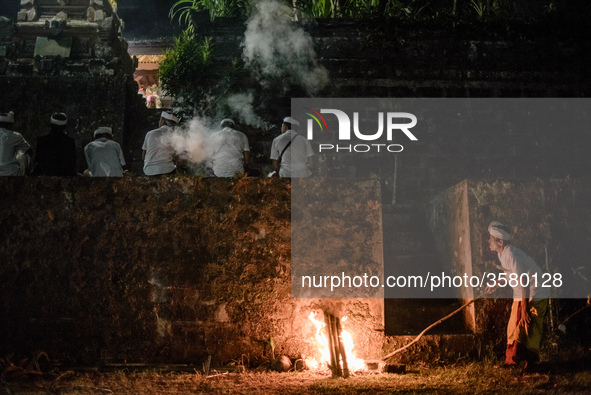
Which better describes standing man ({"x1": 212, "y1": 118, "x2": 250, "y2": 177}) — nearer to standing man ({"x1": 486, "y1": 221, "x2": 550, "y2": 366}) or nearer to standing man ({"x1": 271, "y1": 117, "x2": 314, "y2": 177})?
standing man ({"x1": 271, "y1": 117, "x2": 314, "y2": 177})

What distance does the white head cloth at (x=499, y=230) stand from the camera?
5.04 metres

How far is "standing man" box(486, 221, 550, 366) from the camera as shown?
15.8ft

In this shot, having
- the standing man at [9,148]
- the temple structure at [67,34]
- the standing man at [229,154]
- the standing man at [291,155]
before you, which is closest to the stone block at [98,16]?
the temple structure at [67,34]

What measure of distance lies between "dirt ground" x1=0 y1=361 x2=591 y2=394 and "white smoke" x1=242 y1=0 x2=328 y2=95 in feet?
19.5

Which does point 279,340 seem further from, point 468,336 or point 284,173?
point 284,173

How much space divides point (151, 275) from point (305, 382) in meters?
2.00

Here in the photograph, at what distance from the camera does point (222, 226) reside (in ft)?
16.4

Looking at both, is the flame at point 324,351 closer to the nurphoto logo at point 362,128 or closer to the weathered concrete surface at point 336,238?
the weathered concrete surface at point 336,238

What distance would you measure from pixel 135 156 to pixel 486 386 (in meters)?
7.57

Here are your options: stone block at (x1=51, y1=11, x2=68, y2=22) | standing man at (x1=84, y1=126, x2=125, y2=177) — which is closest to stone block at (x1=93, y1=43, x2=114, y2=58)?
stone block at (x1=51, y1=11, x2=68, y2=22)

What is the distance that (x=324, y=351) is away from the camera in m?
4.88

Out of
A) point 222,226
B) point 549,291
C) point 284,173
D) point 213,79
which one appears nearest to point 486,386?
point 549,291

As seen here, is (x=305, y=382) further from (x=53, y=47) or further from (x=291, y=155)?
(x=53, y=47)

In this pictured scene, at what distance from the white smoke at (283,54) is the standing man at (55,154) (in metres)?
4.00
